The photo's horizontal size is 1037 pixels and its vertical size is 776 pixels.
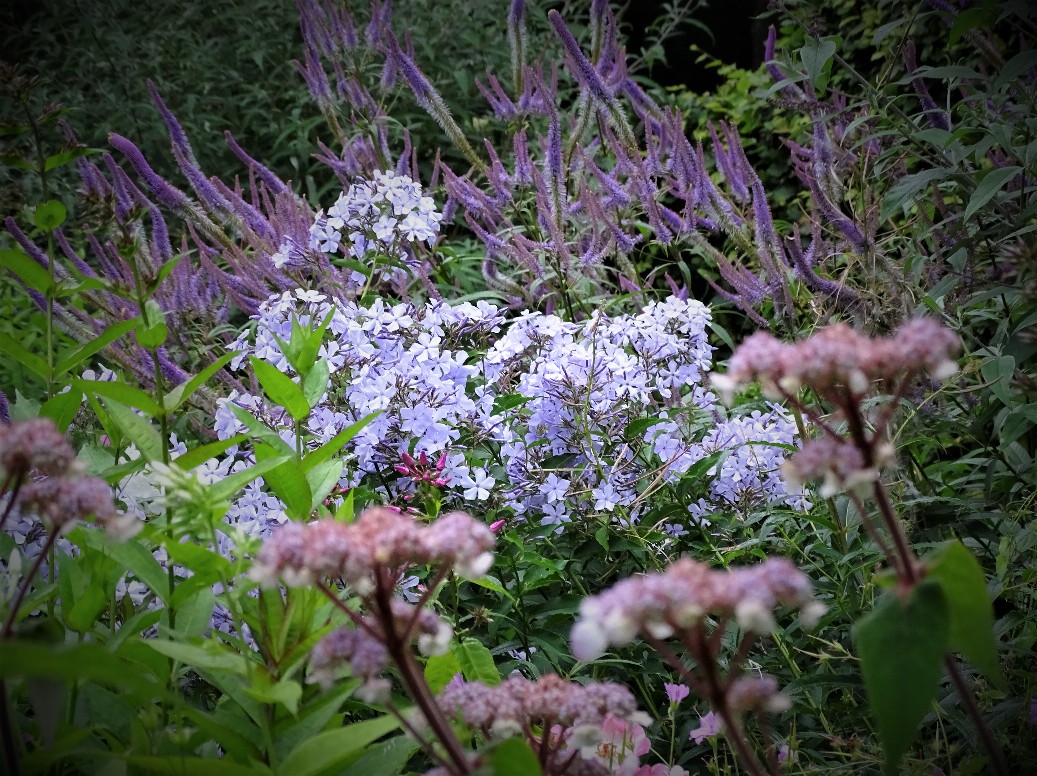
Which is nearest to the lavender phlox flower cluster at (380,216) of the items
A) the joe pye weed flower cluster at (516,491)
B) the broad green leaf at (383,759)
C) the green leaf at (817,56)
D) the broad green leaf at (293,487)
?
the joe pye weed flower cluster at (516,491)

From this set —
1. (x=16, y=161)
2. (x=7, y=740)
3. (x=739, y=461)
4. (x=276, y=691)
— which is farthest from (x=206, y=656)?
(x=739, y=461)

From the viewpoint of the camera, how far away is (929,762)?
124 cm

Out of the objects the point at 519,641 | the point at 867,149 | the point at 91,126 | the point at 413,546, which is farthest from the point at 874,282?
the point at 91,126

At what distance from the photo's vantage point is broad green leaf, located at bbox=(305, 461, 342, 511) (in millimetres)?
1424

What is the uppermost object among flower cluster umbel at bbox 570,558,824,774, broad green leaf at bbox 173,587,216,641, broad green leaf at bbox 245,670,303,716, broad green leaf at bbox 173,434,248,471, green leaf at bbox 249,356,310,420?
Answer: green leaf at bbox 249,356,310,420

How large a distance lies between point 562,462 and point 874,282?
2.68 feet

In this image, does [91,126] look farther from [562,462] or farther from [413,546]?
[413,546]

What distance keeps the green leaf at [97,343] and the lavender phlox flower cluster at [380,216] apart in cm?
98

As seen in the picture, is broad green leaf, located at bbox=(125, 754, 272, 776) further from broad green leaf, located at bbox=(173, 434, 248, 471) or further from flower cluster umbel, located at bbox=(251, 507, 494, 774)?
broad green leaf, located at bbox=(173, 434, 248, 471)

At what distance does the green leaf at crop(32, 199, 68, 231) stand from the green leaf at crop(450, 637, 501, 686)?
2.71 feet

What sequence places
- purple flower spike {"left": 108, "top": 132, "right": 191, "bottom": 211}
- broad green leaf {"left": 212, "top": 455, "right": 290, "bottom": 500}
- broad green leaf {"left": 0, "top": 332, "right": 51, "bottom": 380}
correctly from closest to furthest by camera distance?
broad green leaf {"left": 212, "top": 455, "right": 290, "bottom": 500}
broad green leaf {"left": 0, "top": 332, "right": 51, "bottom": 380}
purple flower spike {"left": 108, "top": 132, "right": 191, "bottom": 211}

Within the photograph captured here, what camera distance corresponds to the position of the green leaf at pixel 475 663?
1.33m

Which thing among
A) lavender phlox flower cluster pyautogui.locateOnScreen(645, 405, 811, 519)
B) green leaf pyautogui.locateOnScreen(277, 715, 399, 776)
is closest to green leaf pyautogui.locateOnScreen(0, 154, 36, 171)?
green leaf pyautogui.locateOnScreen(277, 715, 399, 776)

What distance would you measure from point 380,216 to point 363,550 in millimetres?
1746
